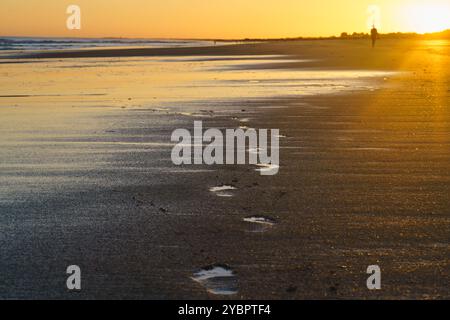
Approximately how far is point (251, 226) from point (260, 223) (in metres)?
0.11

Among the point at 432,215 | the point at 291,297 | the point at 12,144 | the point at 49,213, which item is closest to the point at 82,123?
A: the point at 12,144

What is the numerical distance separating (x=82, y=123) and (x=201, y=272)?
7.24m

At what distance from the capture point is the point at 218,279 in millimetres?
4098

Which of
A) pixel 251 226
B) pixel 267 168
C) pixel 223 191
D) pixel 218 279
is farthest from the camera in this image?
pixel 267 168

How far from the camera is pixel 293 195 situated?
6090 millimetres

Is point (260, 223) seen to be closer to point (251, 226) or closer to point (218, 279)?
point (251, 226)

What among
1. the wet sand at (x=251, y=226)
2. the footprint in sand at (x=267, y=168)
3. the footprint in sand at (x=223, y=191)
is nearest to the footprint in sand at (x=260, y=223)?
the wet sand at (x=251, y=226)

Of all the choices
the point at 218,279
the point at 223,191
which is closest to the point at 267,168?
the point at 223,191

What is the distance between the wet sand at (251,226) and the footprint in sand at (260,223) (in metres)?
0.03

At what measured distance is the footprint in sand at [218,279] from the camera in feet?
12.9

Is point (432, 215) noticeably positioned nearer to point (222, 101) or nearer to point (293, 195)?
point (293, 195)

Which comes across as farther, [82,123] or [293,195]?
[82,123]

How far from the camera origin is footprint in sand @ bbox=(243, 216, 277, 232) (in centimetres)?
→ 510
